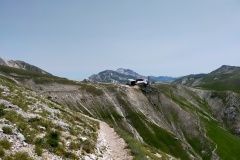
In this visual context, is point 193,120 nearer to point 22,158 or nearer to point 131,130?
point 131,130

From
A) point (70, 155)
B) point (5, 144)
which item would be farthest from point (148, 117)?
point (5, 144)

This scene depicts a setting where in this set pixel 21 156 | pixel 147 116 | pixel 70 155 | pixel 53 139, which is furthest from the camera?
pixel 147 116

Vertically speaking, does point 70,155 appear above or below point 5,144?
below

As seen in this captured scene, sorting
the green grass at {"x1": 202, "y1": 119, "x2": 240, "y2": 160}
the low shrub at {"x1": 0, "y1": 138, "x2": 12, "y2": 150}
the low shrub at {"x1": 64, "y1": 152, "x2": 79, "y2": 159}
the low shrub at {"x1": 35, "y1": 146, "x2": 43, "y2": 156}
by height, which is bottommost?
the green grass at {"x1": 202, "y1": 119, "x2": 240, "y2": 160}

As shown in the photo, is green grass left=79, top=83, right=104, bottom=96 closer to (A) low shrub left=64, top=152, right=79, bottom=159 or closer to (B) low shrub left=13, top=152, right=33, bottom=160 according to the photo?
(A) low shrub left=64, top=152, right=79, bottom=159

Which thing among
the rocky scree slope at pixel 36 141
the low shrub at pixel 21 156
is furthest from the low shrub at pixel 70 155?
the low shrub at pixel 21 156

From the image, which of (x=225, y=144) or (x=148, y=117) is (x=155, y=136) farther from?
(x=225, y=144)

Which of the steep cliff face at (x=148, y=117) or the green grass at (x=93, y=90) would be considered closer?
the steep cliff face at (x=148, y=117)

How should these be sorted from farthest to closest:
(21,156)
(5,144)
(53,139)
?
(53,139) → (5,144) → (21,156)

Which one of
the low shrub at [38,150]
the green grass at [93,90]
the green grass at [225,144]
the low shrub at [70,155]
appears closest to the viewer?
the low shrub at [38,150]

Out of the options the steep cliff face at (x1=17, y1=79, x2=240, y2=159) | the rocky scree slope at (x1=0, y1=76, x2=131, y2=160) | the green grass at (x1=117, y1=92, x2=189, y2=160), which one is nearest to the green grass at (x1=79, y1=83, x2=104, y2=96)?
the steep cliff face at (x1=17, y1=79, x2=240, y2=159)

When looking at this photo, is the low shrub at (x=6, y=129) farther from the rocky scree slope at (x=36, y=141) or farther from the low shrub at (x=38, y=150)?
the low shrub at (x=38, y=150)

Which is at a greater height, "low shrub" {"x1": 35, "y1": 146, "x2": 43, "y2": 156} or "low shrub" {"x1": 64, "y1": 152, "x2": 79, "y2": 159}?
"low shrub" {"x1": 35, "y1": 146, "x2": 43, "y2": 156}

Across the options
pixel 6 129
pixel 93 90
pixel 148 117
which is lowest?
pixel 148 117
